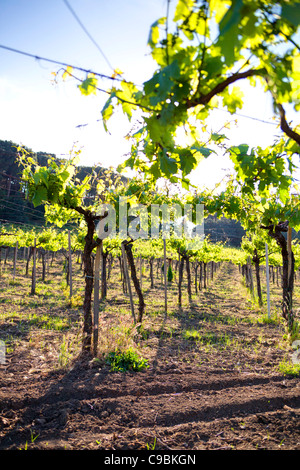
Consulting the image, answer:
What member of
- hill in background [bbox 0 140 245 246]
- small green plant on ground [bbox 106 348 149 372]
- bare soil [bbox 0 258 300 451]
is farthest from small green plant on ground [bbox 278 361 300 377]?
hill in background [bbox 0 140 245 246]

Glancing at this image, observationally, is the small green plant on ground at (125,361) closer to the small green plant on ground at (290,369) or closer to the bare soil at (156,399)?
the bare soil at (156,399)

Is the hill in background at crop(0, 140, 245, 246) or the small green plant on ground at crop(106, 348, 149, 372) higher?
the hill in background at crop(0, 140, 245, 246)

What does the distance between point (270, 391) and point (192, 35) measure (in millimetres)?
3792

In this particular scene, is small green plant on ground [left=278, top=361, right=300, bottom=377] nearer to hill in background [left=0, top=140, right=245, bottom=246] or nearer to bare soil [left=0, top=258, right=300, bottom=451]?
bare soil [left=0, top=258, right=300, bottom=451]

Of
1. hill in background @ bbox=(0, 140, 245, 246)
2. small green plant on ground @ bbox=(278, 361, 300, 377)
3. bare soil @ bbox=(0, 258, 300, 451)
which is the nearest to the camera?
bare soil @ bbox=(0, 258, 300, 451)

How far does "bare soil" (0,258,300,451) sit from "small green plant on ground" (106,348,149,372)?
0.09 meters

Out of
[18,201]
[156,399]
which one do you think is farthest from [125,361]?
[18,201]

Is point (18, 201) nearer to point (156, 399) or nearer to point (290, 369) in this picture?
Result: point (156, 399)

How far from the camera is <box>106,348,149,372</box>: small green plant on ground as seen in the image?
→ 4.20 meters

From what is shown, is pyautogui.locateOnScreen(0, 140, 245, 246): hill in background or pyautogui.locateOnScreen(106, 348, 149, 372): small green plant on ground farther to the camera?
pyautogui.locateOnScreen(0, 140, 245, 246): hill in background

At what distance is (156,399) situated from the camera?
330cm

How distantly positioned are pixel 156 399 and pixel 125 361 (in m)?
1.13

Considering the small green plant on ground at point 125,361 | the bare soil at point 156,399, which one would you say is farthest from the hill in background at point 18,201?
the small green plant on ground at point 125,361
